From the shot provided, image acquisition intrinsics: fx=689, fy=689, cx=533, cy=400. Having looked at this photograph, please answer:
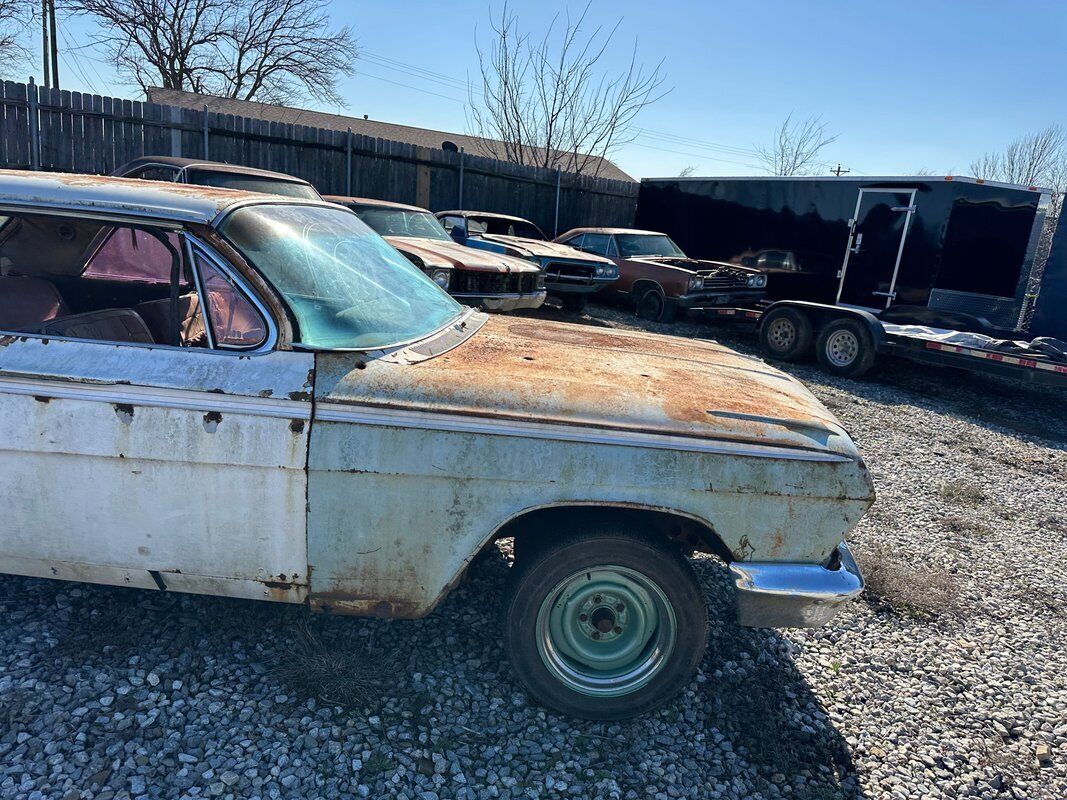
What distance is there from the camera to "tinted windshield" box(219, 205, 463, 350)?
2.53m

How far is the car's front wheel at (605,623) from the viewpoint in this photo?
2.44 meters

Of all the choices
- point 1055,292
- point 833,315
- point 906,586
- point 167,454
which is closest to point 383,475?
point 167,454

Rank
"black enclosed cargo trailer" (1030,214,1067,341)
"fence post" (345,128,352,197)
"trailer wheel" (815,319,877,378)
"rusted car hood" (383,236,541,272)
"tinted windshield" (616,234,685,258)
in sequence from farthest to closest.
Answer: "fence post" (345,128,352,197) → "tinted windshield" (616,234,685,258) → "trailer wheel" (815,319,877,378) → "black enclosed cargo trailer" (1030,214,1067,341) → "rusted car hood" (383,236,541,272)

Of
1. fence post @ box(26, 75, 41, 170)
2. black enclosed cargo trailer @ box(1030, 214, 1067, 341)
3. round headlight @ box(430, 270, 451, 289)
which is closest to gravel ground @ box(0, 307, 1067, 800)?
round headlight @ box(430, 270, 451, 289)

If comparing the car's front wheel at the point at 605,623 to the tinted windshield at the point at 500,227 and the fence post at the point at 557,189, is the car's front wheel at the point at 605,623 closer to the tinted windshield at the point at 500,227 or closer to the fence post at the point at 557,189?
the tinted windshield at the point at 500,227

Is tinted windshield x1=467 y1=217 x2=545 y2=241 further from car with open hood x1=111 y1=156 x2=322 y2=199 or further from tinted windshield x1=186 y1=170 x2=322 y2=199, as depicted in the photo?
car with open hood x1=111 y1=156 x2=322 y2=199

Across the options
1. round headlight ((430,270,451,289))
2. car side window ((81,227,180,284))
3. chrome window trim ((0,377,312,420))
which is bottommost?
chrome window trim ((0,377,312,420))

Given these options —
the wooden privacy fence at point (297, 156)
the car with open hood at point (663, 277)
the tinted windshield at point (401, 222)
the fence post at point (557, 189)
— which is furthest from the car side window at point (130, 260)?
the fence post at point (557, 189)

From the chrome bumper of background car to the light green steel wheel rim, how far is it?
5.80 metres

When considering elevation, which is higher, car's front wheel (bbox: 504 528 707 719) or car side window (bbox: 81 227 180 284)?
car side window (bbox: 81 227 180 284)

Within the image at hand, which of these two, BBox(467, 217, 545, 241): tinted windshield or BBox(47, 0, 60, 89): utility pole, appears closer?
BBox(467, 217, 545, 241): tinted windshield

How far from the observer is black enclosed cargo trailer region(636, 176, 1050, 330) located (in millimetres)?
9617

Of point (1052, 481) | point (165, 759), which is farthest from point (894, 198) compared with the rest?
point (165, 759)

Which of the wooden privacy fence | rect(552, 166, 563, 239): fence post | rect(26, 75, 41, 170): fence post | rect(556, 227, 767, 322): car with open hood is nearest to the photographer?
rect(26, 75, 41, 170): fence post
